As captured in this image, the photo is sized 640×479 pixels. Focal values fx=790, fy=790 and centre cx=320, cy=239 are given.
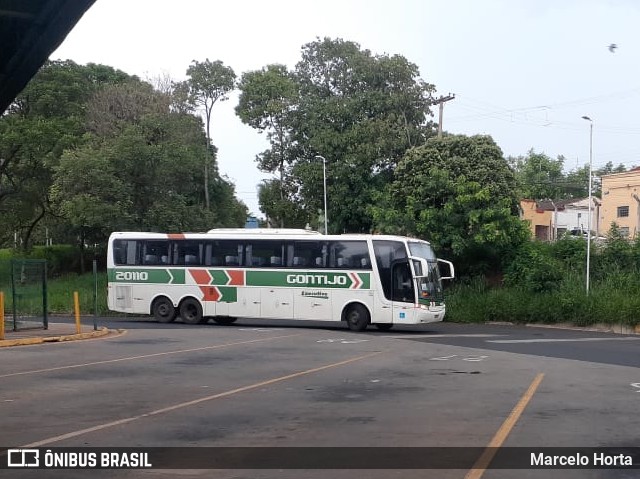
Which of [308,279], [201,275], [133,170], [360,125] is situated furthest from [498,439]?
[360,125]

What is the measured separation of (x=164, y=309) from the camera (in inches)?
1272

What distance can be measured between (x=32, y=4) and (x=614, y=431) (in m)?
9.46

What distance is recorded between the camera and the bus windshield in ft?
91.6

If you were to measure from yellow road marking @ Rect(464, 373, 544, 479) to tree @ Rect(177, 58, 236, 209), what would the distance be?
4331 cm

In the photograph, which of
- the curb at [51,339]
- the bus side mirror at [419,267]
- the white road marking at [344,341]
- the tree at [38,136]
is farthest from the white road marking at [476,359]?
the tree at [38,136]

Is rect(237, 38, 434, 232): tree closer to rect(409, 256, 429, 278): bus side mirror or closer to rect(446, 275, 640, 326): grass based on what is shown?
rect(446, 275, 640, 326): grass

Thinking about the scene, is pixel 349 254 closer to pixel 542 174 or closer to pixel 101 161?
pixel 101 161

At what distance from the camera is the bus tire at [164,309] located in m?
32.2

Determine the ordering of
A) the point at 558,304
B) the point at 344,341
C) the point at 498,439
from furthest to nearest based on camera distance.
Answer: the point at 558,304 < the point at 344,341 < the point at 498,439

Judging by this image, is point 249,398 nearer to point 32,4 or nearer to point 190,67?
point 32,4

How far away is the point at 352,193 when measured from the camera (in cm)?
4725

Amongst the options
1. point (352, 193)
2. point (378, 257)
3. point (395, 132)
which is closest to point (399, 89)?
point (395, 132)

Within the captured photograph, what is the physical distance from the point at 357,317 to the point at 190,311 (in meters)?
7.30

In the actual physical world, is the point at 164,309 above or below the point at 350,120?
below
